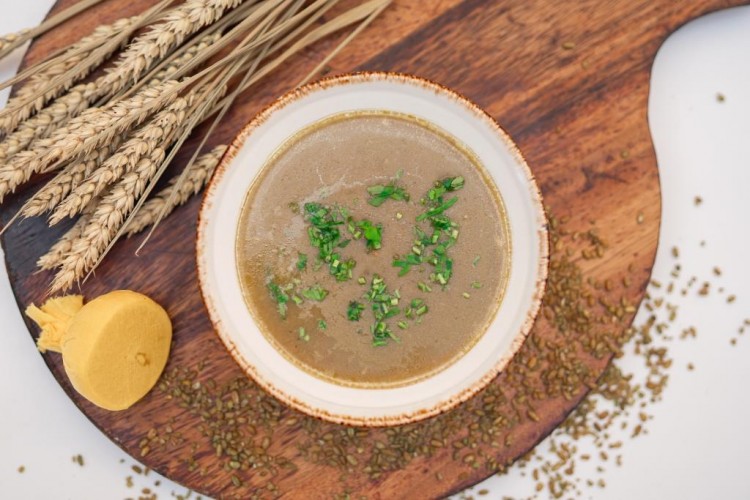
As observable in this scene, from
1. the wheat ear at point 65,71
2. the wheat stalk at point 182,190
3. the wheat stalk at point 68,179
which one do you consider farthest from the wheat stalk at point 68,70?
the wheat stalk at point 182,190

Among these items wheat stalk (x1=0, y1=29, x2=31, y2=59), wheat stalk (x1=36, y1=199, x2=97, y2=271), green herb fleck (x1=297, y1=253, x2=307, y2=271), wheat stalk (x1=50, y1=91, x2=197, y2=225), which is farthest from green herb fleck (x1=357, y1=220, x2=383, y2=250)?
wheat stalk (x1=0, y1=29, x2=31, y2=59)

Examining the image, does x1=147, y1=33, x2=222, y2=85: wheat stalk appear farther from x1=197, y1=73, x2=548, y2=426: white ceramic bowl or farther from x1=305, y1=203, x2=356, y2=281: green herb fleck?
x1=305, y1=203, x2=356, y2=281: green herb fleck

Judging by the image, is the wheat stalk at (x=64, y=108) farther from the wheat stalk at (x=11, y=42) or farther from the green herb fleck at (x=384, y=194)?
the green herb fleck at (x=384, y=194)

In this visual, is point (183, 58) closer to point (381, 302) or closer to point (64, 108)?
point (64, 108)

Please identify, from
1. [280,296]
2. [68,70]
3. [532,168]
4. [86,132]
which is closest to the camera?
[86,132]

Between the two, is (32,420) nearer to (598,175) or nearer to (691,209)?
(598,175)

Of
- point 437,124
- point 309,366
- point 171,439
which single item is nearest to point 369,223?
point 437,124

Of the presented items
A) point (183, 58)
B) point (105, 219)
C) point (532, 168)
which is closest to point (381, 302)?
point (532, 168)
